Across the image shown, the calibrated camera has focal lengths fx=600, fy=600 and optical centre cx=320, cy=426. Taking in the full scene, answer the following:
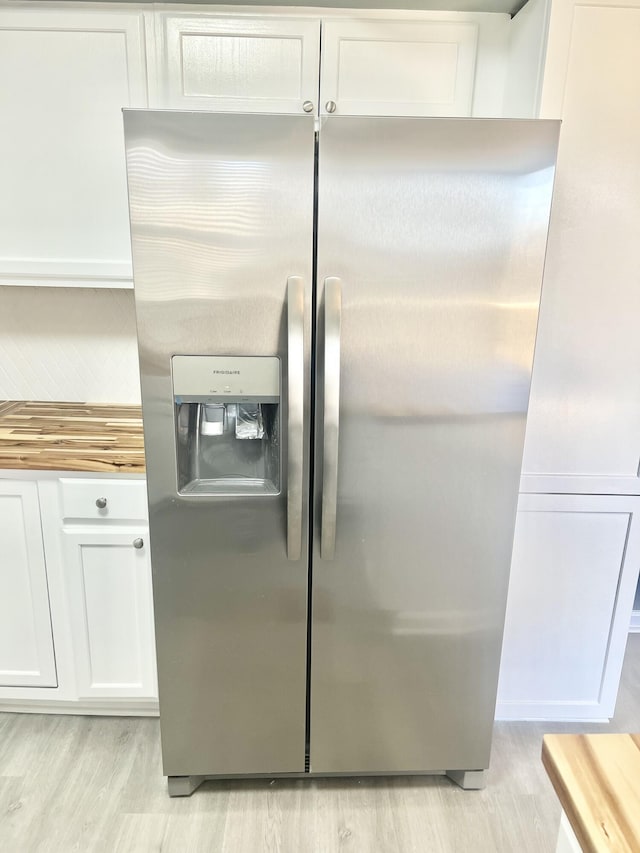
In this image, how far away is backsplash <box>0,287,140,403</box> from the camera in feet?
7.32

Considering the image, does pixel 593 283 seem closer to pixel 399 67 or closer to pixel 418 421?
pixel 418 421

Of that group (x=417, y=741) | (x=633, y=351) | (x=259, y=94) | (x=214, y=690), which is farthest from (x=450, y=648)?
(x=259, y=94)

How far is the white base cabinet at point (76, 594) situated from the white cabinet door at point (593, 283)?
124cm

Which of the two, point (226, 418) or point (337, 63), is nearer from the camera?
point (226, 418)

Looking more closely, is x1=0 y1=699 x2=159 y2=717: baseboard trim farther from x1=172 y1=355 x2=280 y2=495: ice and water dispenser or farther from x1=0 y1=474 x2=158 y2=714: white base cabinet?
x1=172 y1=355 x2=280 y2=495: ice and water dispenser

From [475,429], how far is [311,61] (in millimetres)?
1109

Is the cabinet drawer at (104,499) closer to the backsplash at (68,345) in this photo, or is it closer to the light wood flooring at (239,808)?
the backsplash at (68,345)

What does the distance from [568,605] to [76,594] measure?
1540mm

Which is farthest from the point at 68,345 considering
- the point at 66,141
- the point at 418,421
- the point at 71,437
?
the point at 418,421

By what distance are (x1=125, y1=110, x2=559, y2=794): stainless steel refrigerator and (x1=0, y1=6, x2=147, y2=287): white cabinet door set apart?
0.60 metres

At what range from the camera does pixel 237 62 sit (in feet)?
5.46

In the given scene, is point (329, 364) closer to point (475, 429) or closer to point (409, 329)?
point (409, 329)

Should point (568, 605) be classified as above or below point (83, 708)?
above

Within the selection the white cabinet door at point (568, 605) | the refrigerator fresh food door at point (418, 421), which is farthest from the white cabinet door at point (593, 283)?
the refrigerator fresh food door at point (418, 421)
